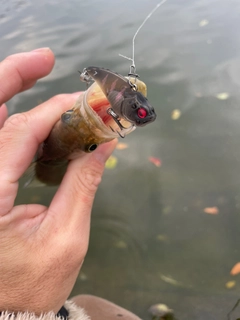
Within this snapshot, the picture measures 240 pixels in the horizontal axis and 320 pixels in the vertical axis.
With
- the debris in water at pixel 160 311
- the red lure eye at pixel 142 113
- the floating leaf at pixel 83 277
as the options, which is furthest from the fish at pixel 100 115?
the debris in water at pixel 160 311

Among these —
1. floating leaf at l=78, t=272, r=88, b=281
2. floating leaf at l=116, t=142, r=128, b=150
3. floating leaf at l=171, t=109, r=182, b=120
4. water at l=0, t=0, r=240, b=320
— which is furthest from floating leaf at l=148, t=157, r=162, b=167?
floating leaf at l=78, t=272, r=88, b=281

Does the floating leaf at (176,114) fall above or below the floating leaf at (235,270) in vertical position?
above

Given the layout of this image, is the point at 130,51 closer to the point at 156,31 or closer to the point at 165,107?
the point at 156,31

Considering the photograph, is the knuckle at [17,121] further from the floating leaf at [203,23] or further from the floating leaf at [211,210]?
the floating leaf at [203,23]

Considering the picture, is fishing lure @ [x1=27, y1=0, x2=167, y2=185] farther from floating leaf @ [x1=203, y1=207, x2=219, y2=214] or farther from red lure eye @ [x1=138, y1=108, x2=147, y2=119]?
floating leaf @ [x1=203, y1=207, x2=219, y2=214]

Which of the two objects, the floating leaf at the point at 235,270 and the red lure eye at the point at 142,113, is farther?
the floating leaf at the point at 235,270
